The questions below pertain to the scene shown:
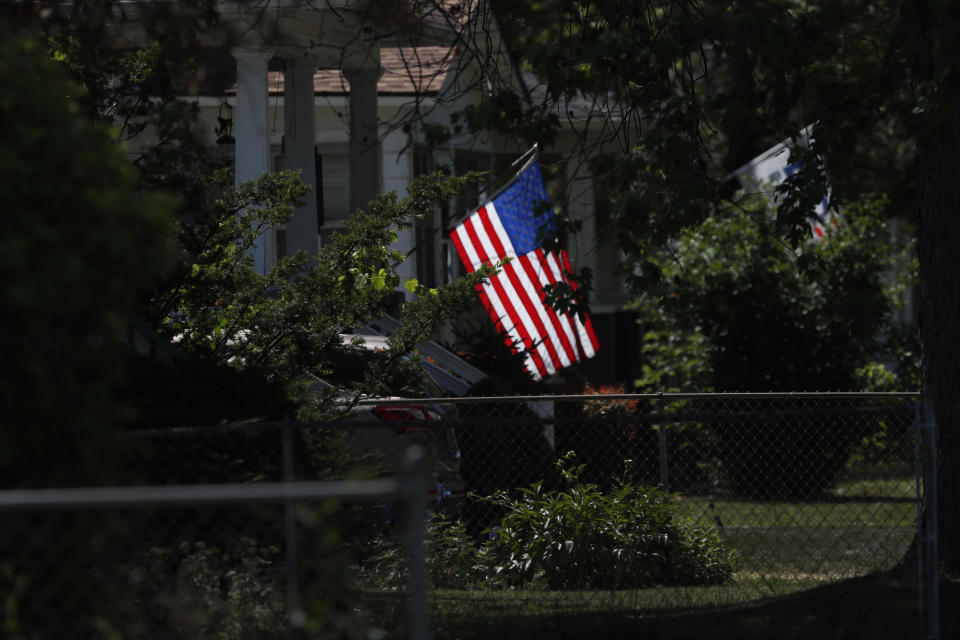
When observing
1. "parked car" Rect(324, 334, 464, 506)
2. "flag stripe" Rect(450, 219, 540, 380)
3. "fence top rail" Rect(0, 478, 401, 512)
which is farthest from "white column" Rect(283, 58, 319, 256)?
"fence top rail" Rect(0, 478, 401, 512)

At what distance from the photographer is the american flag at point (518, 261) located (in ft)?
37.5

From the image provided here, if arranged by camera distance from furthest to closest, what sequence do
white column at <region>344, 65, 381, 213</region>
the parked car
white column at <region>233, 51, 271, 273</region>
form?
white column at <region>344, 65, 381, 213</region>, white column at <region>233, 51, 271, 273</region>, the parked car

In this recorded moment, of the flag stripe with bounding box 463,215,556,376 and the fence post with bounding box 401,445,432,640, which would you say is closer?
the fence post with bounding box 401,445,432,640

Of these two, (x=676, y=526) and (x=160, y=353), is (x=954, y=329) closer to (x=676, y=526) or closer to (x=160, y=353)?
(x=676, y=526)

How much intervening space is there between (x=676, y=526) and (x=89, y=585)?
5497 mm

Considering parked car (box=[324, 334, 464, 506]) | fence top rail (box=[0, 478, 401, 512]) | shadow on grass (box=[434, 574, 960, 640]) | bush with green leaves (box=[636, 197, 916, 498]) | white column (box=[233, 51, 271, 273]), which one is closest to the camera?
fence top rail (box=[0, 478, 401, 512])

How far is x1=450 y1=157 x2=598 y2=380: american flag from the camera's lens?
37.5 feet

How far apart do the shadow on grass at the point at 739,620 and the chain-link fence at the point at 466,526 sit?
128mm

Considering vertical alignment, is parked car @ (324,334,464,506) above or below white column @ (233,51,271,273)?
below

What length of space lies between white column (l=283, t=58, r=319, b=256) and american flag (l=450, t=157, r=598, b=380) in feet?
6.57

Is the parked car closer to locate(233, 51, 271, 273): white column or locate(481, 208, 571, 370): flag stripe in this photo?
locate(481, 208, 571, 370): flag stripe

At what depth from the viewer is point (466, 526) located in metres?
9.12

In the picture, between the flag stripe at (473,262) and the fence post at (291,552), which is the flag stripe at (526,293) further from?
the fence post at (291,552)

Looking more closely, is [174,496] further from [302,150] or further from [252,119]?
[302,150]
